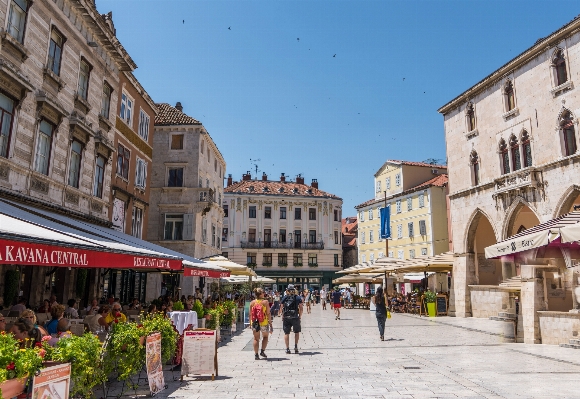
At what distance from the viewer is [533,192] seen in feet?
66.3

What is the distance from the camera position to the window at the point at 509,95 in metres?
22.3

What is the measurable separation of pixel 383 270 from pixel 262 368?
59.3ft

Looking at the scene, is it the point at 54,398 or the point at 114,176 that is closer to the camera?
the point at 54,398

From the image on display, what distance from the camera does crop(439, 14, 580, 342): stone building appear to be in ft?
61.5

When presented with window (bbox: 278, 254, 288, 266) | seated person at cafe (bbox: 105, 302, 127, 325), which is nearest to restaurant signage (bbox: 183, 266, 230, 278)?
seated person at cafe (bbox: 105, 302, 127, 325)

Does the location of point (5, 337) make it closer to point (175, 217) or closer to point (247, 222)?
point (175, 217)

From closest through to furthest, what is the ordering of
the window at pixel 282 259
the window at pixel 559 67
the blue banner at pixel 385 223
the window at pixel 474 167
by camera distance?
1. the window at pixel 559 67
2. the window at pixel 474 167
3. the blue banner at pixel 385 223
4. the window at pixel 282 259

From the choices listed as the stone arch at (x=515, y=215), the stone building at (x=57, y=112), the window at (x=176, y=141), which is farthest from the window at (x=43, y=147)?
the stone arch at (x=515, y=215)

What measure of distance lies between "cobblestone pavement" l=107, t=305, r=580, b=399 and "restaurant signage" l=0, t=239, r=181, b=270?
2473 mm

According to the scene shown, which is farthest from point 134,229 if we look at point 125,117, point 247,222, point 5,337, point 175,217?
point 247,222

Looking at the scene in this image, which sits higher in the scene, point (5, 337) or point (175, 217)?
point (175, 217)

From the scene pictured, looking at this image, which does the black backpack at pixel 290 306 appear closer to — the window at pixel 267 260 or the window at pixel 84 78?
the window at pixel 84 78

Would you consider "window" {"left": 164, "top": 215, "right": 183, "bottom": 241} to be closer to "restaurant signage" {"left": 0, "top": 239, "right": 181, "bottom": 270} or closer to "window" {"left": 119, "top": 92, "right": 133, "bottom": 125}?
"window" {"left": 119, "top": 92, "right": 133, "bottom": 125}

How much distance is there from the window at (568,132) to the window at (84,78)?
63.5 feet
